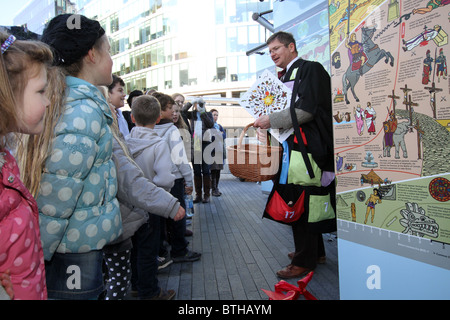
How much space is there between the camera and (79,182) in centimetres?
119

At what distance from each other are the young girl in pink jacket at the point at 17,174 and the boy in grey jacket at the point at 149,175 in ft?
4.33

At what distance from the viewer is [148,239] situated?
2.29 m

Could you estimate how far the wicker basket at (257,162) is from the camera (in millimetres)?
2638

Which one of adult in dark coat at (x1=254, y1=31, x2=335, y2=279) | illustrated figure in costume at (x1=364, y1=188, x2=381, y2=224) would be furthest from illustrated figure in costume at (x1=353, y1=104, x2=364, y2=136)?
adult in dark coat at (x1=254, y1=31, x2=335, y2=279)

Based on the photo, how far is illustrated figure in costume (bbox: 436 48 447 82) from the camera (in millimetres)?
1369

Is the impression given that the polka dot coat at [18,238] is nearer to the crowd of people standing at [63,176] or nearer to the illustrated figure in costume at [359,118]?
the crowd of people standing at [63,176]

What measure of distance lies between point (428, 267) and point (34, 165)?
175 centimetres

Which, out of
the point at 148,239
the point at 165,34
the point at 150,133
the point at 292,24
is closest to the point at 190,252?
the point at 148,239

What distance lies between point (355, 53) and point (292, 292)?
1449 millimetres

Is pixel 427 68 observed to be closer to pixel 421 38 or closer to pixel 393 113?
pixel 421 38

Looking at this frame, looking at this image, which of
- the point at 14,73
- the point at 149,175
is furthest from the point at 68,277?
the point at 149,175

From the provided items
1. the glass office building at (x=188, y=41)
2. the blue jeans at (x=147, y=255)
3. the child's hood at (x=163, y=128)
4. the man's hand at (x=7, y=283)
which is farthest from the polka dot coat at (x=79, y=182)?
the glass office building at (x=188, y=41)

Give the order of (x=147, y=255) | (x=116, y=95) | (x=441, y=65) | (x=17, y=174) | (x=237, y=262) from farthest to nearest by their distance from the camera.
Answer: (x=237, y=262) → (x=116, y=95) → (x=147, y=255) → (x=441, y=65) → (x=17, y=174)

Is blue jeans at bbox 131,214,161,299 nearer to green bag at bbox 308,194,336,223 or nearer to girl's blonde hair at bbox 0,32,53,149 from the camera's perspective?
green bag at bbox 308,194,336,223
